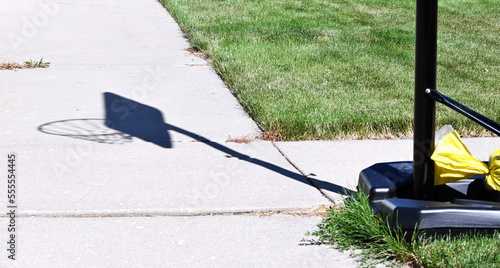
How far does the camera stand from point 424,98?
3.04 meters

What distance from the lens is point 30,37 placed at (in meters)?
8.95

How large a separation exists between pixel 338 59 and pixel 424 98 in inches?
174

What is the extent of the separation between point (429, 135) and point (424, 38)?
18.1 inches

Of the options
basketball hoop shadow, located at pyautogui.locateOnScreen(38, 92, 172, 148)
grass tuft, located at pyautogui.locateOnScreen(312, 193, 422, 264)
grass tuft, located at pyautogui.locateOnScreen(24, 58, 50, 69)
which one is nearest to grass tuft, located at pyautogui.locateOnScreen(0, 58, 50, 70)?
grass tuft, located at pyautogui.locateOnScreen(24, 58, 50, 69)

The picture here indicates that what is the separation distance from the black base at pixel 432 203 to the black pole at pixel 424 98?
0.41 feet

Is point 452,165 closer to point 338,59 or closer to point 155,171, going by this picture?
point 155,171

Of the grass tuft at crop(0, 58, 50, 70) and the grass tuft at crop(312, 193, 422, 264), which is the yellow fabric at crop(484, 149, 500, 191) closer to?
the grass tuft at crop(312, 193, 422, 264)

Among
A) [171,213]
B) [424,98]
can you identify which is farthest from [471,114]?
[171,213]

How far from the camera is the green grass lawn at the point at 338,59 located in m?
5.04

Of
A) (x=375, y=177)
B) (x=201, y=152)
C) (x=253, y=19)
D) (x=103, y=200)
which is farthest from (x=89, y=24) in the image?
(x=375, y=177)

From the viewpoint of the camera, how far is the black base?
Answer: 2867 millimetres

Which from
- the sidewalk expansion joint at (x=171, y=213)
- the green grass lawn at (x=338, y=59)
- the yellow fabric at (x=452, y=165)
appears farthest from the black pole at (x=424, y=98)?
the green grass lawn at (x=338, y=59)

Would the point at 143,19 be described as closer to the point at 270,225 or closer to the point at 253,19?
the point at 253,19

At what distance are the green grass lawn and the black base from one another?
1494mm
